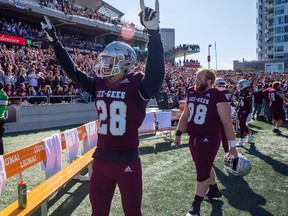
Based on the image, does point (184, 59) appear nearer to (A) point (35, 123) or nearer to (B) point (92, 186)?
(A) point (35, 123)

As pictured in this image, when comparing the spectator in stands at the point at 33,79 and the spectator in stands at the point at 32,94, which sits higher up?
the spectator in stands at the point at 33,79

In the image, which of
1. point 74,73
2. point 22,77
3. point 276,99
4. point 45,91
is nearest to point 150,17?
point 74,73

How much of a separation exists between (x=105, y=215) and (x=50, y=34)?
1.75m

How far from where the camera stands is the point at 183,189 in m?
5.77

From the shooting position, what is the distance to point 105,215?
283cm

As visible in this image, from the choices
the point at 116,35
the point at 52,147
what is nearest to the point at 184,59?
the point at 116,35

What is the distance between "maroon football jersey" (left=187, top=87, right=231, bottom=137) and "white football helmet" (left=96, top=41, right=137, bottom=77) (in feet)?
6.24

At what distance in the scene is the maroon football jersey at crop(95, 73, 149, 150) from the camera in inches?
107

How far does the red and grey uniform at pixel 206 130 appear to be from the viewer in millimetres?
4414

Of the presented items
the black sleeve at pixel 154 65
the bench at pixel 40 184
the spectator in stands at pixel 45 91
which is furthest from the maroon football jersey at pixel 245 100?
the spectator in stands at pixel 45 91

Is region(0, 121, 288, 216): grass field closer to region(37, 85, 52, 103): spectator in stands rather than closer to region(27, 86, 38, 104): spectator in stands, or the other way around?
region(27, 86, 38, 104): spectator in stands

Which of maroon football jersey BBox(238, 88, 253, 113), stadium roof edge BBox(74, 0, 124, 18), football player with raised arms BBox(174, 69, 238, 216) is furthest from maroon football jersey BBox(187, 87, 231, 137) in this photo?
stadium roof edge BBox(74, 0, 124, 18)

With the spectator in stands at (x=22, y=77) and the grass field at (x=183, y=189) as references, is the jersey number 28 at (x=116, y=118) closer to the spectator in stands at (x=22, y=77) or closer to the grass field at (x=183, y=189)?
the grass field at (x=183, y=189)

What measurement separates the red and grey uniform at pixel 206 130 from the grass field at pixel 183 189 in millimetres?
835
